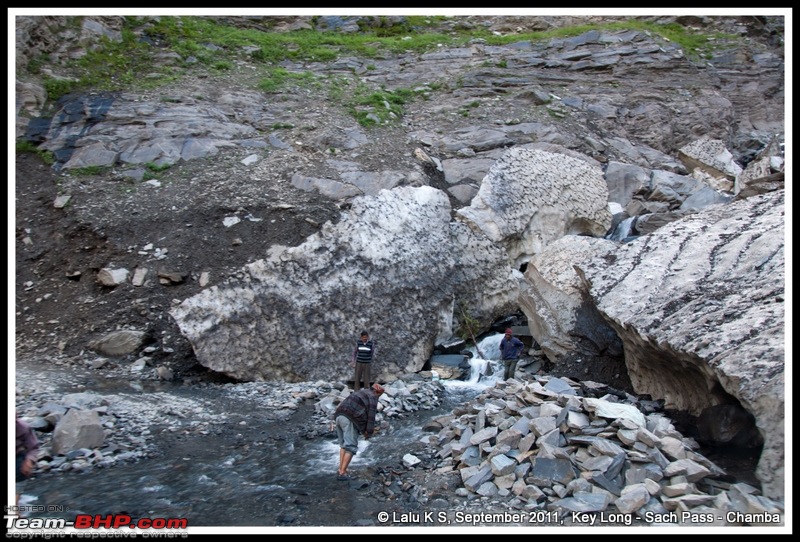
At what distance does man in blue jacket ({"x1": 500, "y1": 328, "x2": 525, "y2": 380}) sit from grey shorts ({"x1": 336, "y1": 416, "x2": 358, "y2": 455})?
187 inches

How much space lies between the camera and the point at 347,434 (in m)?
6.59

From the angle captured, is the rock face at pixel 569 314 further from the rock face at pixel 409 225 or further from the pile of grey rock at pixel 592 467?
the pile of grey rock at pixel 592 467

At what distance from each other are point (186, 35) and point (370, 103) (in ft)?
26.5

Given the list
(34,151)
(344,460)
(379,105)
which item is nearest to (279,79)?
(379,105)

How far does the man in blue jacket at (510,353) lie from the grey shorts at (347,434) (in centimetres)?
474

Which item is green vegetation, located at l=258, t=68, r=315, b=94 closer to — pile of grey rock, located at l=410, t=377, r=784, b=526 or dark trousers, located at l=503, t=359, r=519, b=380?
dark trousers, located at l=503, t=359, r=519, b=380

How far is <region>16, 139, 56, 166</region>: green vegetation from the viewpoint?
43.0 feet

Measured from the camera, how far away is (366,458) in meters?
7.19

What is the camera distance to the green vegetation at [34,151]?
13119 millimetres

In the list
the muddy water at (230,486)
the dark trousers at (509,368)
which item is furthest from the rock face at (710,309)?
the muddy water at (230,486)

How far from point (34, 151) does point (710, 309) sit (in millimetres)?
15012

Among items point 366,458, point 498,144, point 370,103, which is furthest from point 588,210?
point 366,458

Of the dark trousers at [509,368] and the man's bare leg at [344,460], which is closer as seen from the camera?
the man's bare leg at [344,460]

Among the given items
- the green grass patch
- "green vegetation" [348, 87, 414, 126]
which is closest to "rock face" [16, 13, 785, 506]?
the green grass patch
